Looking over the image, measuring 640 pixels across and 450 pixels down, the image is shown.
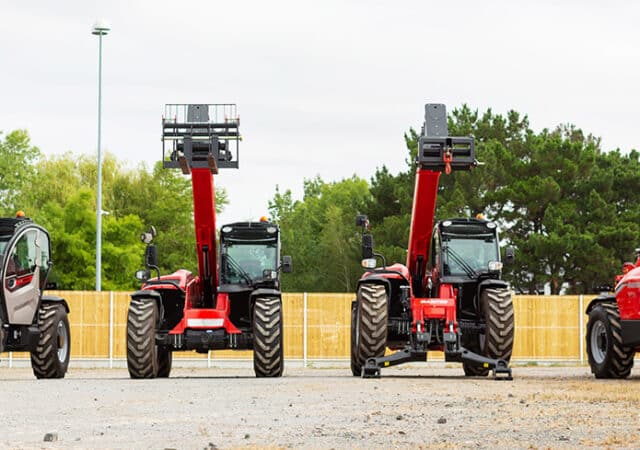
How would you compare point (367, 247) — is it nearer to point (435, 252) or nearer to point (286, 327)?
point (435, 252)

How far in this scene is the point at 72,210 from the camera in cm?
7025

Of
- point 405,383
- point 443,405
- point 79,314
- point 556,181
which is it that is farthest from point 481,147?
point 443,405

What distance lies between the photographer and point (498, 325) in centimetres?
2389

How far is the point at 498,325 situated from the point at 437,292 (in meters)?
2.19

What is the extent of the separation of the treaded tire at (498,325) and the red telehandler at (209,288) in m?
3.93

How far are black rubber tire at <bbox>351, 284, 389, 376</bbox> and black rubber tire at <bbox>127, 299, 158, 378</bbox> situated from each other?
386 centimetres

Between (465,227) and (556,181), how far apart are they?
43450 mm

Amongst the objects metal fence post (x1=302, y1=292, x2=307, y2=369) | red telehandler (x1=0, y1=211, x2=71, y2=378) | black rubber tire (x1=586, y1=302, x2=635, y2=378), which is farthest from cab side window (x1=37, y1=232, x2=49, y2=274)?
metal fence post (x1=302, y1=292, x2=307, y2=369)

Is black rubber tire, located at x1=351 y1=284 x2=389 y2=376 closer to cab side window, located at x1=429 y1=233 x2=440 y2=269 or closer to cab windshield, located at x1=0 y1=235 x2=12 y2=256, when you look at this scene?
cab side window, located at x1=429 y1=233 x2=440 y2=269

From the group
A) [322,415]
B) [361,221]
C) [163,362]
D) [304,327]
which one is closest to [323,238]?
[304,327]

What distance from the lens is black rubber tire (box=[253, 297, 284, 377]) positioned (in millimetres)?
24781

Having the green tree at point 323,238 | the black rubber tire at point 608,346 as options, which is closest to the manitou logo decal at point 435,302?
the black rubber tire at point 608,346

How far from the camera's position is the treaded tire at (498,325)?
23906 millimetres

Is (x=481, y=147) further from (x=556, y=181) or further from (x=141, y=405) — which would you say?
(x=141, y=405)
